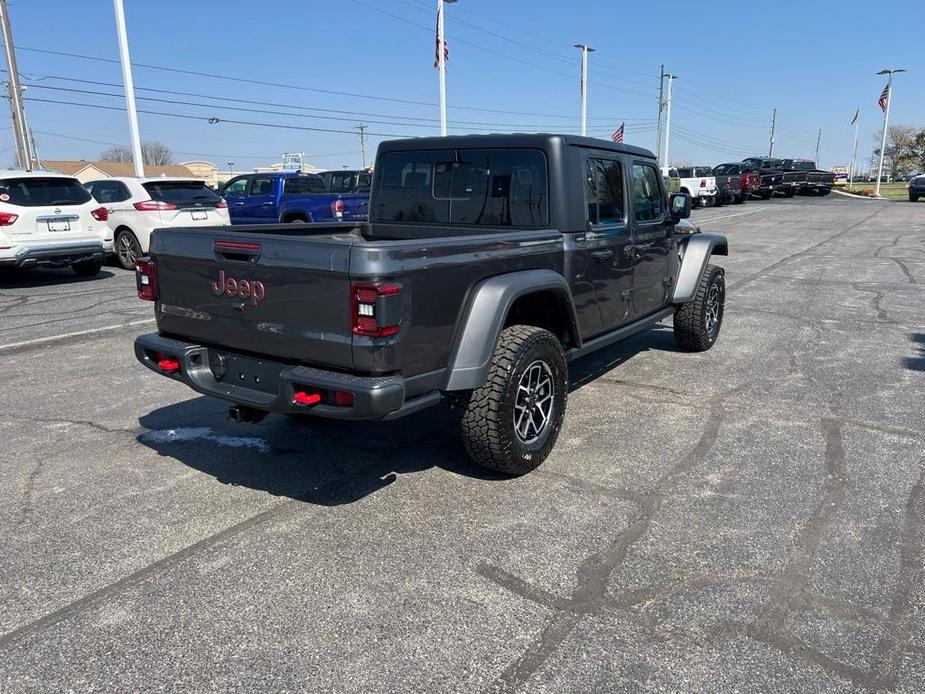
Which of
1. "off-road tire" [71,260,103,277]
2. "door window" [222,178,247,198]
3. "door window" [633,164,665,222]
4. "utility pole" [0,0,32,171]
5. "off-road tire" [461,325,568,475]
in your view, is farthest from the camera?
"utility pole" [0,0,32,171]

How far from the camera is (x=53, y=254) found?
34.3ft

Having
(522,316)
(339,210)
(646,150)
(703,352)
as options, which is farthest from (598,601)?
(339,210)

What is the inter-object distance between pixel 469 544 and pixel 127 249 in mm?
11367

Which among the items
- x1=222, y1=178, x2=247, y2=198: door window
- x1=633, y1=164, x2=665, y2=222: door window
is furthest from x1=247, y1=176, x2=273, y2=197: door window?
x1=633, y1=164, x2=665, y2=222: door window

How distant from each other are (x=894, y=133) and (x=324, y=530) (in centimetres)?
11447

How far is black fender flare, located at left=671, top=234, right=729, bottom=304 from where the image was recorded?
250 inches

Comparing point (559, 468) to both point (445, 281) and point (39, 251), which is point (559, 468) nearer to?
point (445, 281)

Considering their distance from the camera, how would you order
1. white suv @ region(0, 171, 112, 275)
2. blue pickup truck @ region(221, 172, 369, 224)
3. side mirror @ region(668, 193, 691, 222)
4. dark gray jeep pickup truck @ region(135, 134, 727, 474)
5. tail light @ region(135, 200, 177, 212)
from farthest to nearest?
blue pickup truck @ region(221, 172, 369, 224), tail light @ region(135, 200, 177, 212), white suv @ region(0, 171, 112, 275), side mirror @ region(668, 193, 691, 222), dark gray jeep pickup truck @ region(135, 134, 727, 474)

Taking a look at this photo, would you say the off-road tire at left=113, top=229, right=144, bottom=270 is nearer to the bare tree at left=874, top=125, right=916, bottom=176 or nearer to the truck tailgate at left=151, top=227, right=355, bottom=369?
the truck tailgate at left=151, top=227, right=355, bottom=369

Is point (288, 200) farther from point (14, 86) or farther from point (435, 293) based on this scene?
point (14, 86)

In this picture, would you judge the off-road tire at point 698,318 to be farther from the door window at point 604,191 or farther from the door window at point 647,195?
the door window at point 604,191

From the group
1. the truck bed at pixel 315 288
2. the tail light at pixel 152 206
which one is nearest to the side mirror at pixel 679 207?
the truck bed at pixel 315 288

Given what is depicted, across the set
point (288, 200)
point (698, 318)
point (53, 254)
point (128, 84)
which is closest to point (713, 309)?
point (698, 318)

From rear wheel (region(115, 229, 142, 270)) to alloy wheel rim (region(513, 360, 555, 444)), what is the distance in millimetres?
10463
